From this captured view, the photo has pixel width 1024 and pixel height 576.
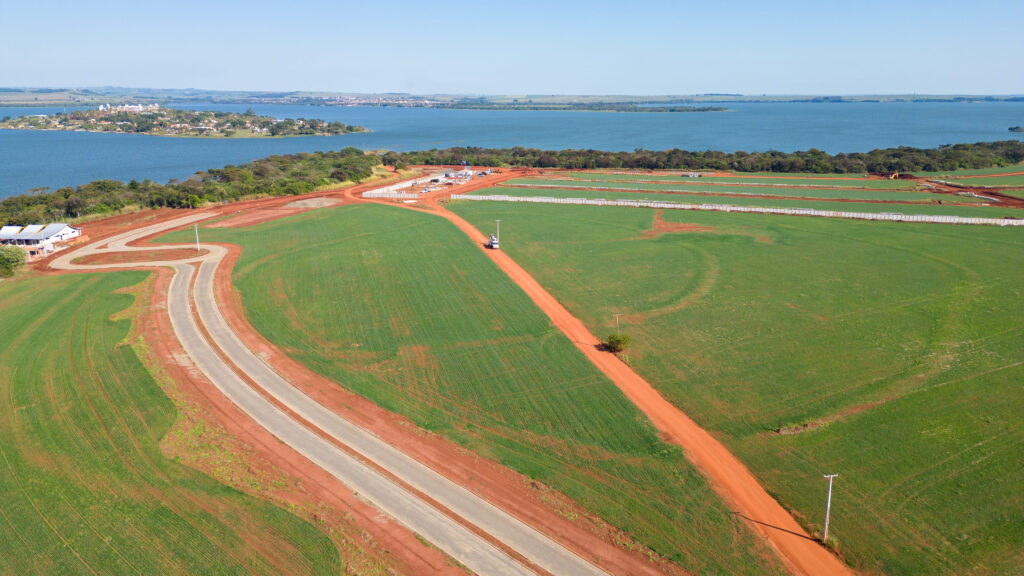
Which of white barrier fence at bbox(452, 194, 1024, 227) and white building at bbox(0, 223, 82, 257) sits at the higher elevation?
white barrier fence at bbox(452, 194, 1024, 227)

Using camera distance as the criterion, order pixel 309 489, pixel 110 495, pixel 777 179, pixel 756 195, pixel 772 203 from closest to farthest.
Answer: pixel 110 495 → pixel 309 489 → pixel 772 203 → pixel 756 195 → pixel 777 179

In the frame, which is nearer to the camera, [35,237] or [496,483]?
[496,483]

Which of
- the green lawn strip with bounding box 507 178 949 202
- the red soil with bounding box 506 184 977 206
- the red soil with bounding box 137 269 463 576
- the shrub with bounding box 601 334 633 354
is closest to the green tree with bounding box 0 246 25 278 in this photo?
the red soil with bounding box 137 269 463 576

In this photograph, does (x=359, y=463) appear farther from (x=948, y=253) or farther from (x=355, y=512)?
(x=948, y=253)

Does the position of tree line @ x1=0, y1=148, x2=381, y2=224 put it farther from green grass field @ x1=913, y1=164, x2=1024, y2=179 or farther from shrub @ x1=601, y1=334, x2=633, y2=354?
green grass field @ x1=913, y1=164, x2=1024, y2=179

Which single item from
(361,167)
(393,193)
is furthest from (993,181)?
(361,167)

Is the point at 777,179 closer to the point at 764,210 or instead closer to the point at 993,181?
the point at 764,210
